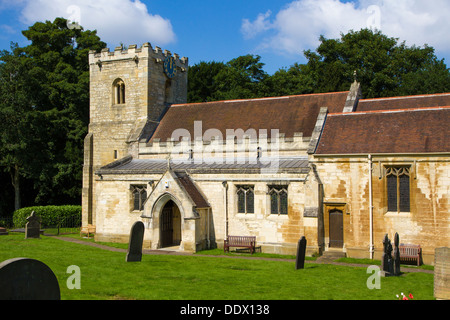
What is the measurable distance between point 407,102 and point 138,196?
17.3m

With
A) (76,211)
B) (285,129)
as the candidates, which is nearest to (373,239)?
(285,129)

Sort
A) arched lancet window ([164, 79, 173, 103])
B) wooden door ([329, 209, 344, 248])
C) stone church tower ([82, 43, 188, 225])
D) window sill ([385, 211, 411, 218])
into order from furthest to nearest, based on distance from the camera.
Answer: arched lancet window ([164, 79, 173, 103]) < stone church tower ([82, 43, 188, 225]) < wooden door ([329, 209, 344, 248]) < window sill ([385, 211, 411, 218])

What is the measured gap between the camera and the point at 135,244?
1864 centimetres

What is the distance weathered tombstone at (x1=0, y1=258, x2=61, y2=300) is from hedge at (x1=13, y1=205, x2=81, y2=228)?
27494 mm

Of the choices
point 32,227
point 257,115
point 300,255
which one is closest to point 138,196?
point 32,227

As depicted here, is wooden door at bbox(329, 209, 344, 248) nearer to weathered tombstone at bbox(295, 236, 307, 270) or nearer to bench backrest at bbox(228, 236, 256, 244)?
bench backrest at bbox(228, 236, 256, 244)

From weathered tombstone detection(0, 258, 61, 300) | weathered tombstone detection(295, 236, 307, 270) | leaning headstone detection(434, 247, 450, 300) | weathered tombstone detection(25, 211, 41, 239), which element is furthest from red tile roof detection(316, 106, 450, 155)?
weathered tombstone detection(25, 211, 41, 239)

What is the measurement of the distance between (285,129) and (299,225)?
6864 mm

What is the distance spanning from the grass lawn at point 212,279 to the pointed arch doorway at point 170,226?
4108 mm

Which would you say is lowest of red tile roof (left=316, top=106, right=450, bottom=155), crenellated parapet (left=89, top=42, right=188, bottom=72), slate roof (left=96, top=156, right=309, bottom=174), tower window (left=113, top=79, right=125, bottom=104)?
slate roof (left=96, top=156, right=309, bottom=174)

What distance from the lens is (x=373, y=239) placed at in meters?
21.5

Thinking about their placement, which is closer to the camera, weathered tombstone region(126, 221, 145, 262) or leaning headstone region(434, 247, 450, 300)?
leaning headstone region(434, 247, 450, 300)

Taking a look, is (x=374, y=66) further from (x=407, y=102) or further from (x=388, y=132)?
(x=388, y=132)
